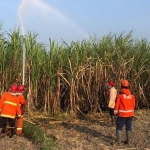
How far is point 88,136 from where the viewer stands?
8742mm

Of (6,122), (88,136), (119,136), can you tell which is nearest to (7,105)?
(6,122)

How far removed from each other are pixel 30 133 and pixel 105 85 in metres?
4.04

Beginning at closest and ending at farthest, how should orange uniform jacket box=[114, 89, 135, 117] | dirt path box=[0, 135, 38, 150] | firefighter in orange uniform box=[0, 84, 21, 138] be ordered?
dirt path box=[0, 135, 38, 150], orange uniform jacket box=[114, 89, 135, 117], firefighter in orange uniform box=[0, 84, 21, 138]

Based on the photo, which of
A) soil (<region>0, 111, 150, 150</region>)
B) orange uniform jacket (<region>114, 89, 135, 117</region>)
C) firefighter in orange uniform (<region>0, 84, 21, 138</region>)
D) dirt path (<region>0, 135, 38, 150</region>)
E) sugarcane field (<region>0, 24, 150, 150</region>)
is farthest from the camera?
sugarcane field (<region>0, 24, 150, 150</region>)

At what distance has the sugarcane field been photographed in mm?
10141

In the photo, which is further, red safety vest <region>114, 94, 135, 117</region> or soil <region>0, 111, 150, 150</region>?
red safety vest <region>114, 94, 135, 117</region>

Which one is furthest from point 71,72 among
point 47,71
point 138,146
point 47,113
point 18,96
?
point 138,146

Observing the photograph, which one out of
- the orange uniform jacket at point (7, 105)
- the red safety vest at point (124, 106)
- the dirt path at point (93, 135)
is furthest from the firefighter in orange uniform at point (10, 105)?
the red safety vest at point (124, 106)

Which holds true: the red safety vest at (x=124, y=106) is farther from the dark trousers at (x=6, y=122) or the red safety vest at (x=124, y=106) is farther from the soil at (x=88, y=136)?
the dark trousers at (x=6, y=122)

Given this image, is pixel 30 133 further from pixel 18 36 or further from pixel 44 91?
pixel 18 36

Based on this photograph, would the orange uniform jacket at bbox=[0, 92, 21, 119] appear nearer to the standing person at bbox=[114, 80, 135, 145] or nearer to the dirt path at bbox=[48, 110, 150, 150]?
the dirt path at bbox=[48, 110, 150, 150]

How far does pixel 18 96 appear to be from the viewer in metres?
8.27

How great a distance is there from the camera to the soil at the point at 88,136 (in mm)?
7675

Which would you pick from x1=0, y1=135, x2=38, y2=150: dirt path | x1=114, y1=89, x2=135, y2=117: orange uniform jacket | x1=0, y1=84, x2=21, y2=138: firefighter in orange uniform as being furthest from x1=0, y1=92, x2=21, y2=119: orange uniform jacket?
x1=114, y1=89, x2=135, y2=117: orange uniform jacket
